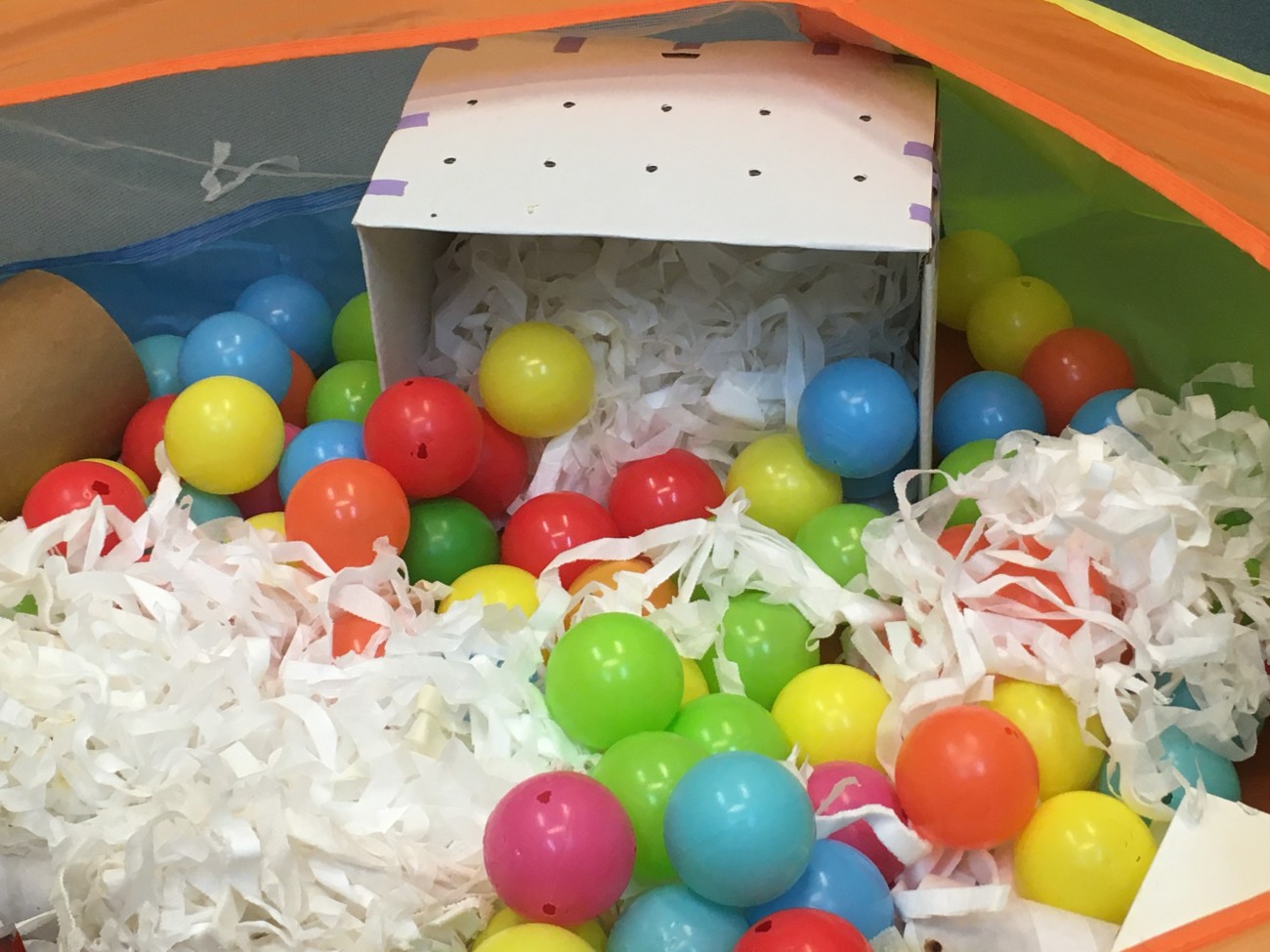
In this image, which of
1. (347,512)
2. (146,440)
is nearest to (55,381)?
(146,440)

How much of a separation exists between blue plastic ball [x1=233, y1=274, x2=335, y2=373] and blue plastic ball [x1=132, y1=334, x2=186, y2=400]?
84 mm

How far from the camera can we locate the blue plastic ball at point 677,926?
0.77 metres

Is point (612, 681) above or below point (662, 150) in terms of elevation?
below

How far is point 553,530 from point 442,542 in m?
0.09

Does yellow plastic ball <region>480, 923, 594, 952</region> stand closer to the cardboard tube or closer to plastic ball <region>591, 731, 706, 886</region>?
plastic ball <region>591, 731, 706, 886</region>

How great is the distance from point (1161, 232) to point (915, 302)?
22 cm

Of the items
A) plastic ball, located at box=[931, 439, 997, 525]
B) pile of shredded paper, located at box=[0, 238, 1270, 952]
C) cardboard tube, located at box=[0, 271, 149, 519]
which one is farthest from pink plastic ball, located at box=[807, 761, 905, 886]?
cardboard tube, located at box=[0, 271, 149, 519]

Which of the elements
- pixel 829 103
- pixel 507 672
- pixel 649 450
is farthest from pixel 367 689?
pixel 829 103

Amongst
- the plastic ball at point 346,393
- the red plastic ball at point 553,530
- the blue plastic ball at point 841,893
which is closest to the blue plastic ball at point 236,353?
the plastic ball at point 346,393

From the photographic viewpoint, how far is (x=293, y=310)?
4.32 ft

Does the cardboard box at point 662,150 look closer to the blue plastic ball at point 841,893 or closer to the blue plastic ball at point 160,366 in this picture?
the blue plastic ball at point 160,366

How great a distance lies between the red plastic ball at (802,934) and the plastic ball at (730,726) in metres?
0.15

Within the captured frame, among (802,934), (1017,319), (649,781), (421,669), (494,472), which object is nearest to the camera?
(802,934)

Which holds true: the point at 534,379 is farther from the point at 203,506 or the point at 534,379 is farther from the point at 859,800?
the point at 859,800
